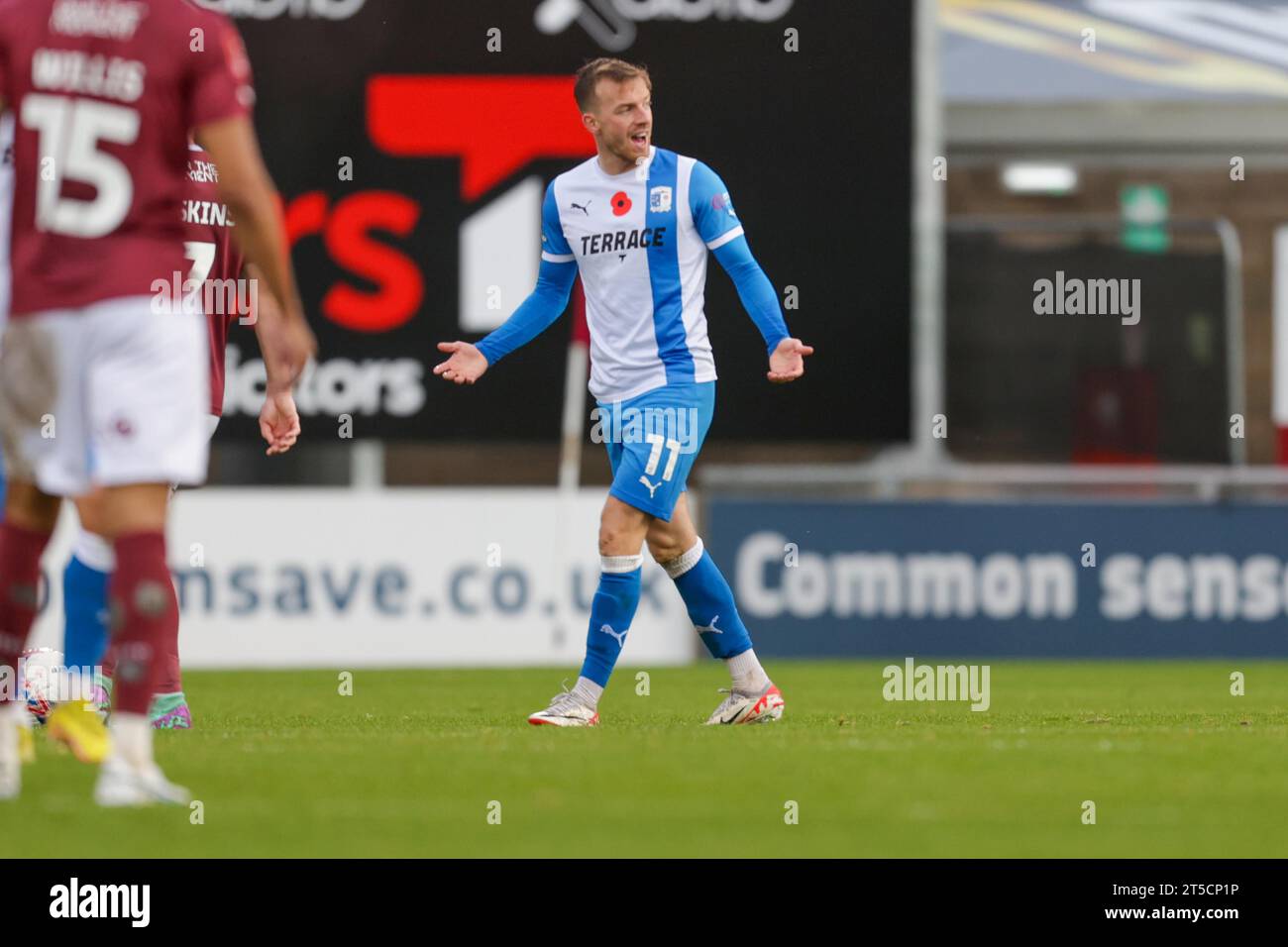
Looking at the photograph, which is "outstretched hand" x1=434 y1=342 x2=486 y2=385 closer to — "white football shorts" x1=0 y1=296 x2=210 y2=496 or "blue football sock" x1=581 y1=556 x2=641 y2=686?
"blue football sock" x1=581 y1=556 x2=641 y2=686

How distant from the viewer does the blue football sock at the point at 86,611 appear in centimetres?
784

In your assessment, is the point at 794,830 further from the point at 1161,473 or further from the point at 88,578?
the point at 1161,473

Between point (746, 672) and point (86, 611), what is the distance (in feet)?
7.12

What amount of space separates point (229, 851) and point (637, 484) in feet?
11.1

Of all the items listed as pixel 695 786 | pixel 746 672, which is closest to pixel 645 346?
pixel 746 672

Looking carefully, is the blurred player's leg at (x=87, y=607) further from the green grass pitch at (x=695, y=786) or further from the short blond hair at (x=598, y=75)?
the short blond hair at (x=598, y=75)

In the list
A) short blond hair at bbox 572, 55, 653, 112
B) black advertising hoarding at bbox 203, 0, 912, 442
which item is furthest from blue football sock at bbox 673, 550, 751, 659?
black advertising hoarding at bbox 203, 0, 912, 442

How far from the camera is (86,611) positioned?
25.8 feet

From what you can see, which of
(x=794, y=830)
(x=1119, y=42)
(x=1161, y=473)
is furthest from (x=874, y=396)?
(x=794, y=830)

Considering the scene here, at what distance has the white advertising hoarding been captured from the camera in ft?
44.8

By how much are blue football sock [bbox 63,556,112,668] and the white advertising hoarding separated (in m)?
5.69

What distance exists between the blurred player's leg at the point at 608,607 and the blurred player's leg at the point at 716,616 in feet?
0.45

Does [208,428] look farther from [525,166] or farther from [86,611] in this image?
[525,166]

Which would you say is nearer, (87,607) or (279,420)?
(87,607)
